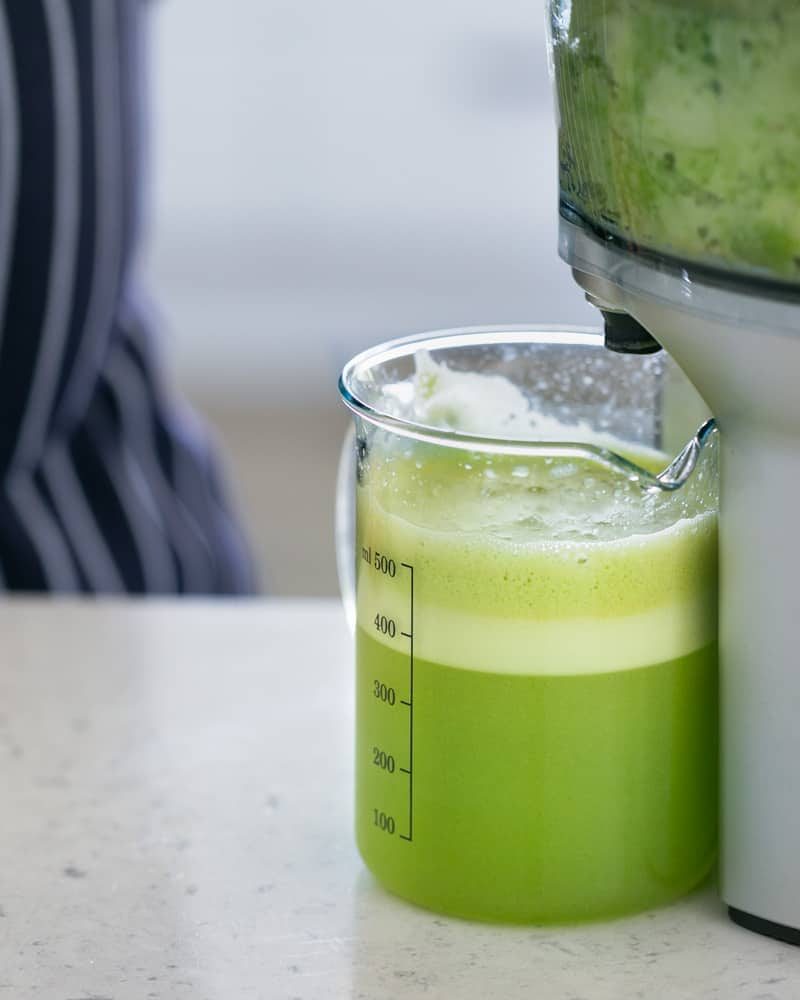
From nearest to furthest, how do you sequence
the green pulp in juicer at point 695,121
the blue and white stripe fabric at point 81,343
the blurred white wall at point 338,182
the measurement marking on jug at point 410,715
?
the green pulp in juicer at point 695,121 < the measurement marking on jug at point 410,715 < the blue and white stripe fabric at point 81,343 < the blurred white wall at point 338,182

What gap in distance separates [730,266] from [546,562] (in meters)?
0.12

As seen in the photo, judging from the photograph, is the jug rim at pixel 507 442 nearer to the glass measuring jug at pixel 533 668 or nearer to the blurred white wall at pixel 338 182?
the glass measuring jug at pixel 533 668

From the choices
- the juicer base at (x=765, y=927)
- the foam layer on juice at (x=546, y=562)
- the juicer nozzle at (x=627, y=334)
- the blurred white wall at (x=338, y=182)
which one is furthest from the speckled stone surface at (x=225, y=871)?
the blurred white wall at (x=338, y=182)

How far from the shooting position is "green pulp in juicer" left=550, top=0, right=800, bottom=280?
1.40ft

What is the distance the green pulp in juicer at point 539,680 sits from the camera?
0.51 meters

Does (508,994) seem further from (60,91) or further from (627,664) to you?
(60,91)

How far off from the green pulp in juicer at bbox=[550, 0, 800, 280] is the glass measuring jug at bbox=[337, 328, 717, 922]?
0.08m

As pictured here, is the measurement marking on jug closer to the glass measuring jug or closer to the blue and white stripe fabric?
the glass measuring jug

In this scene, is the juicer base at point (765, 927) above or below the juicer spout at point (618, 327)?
below

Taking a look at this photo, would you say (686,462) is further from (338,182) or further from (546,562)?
(338,182)

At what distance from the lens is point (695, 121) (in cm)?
44

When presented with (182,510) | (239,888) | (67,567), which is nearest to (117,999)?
(239,888)

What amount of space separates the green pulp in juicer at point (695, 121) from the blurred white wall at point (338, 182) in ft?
5.91

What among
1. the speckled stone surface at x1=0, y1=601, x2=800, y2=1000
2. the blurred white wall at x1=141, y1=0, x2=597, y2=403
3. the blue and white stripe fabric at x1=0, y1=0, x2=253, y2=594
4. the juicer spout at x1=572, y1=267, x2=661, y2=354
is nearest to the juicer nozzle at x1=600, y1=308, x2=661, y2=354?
the juicer spout at x1=572, y1=267, x2=661, y2=354
